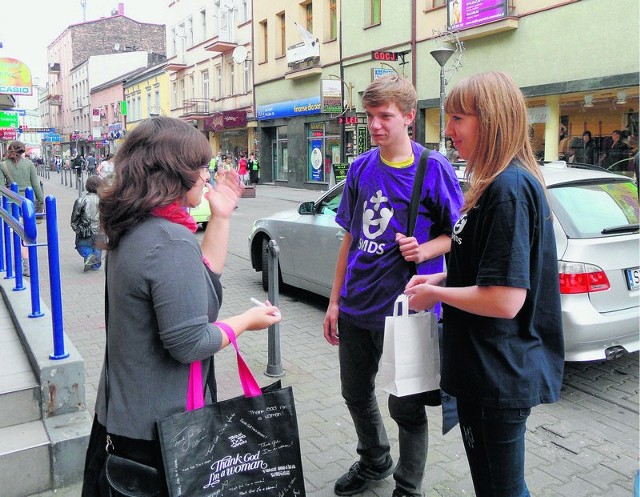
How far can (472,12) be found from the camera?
1698 centimetres

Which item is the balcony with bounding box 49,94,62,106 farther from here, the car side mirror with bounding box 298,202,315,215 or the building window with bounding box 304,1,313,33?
the car side mirror with bounding box 298,202,315,215

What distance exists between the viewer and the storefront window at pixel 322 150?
960 inches

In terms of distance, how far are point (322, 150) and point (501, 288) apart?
23.8 m

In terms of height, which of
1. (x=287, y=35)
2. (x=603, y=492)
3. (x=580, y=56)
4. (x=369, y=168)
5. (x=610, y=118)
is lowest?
(x=603, y=492)

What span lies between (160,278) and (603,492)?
2645 mm

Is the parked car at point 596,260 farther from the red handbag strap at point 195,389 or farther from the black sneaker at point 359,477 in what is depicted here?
the red handbag strap at point 195,389

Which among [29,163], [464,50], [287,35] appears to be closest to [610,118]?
[464,50]

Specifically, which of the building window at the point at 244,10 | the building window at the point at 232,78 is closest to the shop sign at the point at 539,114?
the building window at the point at 244,10

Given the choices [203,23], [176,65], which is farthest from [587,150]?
[176,65]

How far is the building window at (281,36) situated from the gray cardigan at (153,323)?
27.8 meters

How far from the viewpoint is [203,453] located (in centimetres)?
177

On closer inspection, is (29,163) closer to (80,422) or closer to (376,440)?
(80,422)

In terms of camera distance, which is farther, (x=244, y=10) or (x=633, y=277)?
(x=244, y=10)

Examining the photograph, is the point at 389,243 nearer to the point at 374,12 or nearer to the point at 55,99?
the point at 374,12
